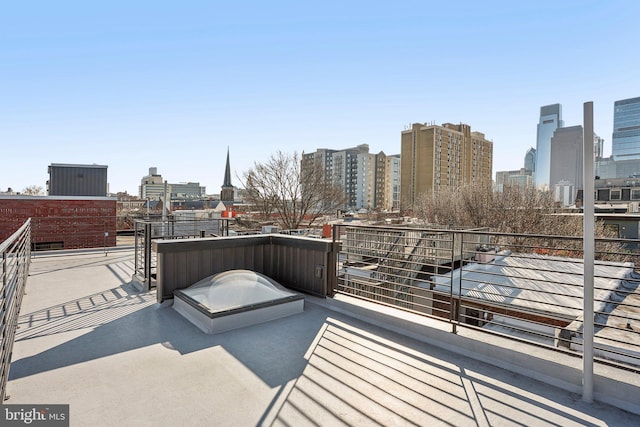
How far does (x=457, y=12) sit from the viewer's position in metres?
7.73

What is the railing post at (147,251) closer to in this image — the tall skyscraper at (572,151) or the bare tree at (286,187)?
the tall skyscraper at (572,151)

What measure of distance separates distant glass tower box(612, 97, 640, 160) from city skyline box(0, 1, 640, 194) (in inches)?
4061

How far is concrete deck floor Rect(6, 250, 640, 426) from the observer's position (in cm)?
216

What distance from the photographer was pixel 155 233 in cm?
789

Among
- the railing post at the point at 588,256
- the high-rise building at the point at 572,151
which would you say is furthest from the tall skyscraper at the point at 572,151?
the railing post at the point at 588,256

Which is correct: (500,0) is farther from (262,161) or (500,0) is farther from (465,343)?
(262,161)

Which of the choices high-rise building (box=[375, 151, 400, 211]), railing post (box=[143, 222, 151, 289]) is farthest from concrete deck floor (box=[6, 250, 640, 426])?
high-rise building (box=[375, 151, 400, 211])

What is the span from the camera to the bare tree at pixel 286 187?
19188 mm

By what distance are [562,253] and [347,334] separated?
16.9 meters

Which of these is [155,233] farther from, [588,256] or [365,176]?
[365,176]

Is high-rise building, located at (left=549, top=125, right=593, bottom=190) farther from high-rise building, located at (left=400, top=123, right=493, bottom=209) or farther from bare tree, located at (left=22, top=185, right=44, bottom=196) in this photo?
bare tree, located at (left=22, top=185, right=44, bottom=196)

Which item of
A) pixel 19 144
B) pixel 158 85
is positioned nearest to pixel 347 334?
pixel 158 85

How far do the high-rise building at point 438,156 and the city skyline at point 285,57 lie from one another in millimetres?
56688

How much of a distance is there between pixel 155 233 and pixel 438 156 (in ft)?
238
